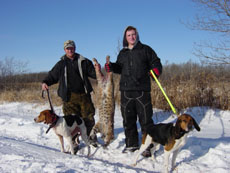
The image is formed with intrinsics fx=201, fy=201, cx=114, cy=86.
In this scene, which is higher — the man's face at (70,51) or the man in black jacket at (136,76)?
the man's face at (70,51)

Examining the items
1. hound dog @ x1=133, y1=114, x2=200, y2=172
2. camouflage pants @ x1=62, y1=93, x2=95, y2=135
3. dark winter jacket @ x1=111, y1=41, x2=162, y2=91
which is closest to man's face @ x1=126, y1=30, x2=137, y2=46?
dark winter jacket @ x1=111, y1=41, x2=162, y2=91

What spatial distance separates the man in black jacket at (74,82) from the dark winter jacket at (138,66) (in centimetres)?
78

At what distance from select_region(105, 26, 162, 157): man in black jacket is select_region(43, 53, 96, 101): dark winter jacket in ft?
2.28

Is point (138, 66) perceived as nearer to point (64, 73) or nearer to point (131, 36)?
point (131, 36)

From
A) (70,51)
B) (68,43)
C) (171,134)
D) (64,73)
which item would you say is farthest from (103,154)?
(68,43)

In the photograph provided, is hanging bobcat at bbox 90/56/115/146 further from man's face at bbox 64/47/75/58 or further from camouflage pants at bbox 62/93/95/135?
man's face at bbox 64/47/75/58

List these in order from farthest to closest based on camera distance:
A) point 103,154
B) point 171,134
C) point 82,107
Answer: point 82,107 → point 103,154 → point 171,134

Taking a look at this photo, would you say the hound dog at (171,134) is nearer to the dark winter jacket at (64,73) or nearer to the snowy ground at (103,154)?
the snowy ground at (103,154)

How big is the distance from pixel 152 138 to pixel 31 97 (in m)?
9.26

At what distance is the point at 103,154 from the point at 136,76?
5.57 feet

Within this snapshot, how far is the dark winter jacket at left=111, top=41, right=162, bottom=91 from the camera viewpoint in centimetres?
383

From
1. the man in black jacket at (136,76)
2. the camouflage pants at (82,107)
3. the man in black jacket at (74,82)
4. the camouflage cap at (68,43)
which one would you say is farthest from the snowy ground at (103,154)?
the camouflage cap at (68,43)

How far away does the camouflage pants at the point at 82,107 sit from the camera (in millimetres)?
4371

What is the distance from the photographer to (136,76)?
3836 mm
